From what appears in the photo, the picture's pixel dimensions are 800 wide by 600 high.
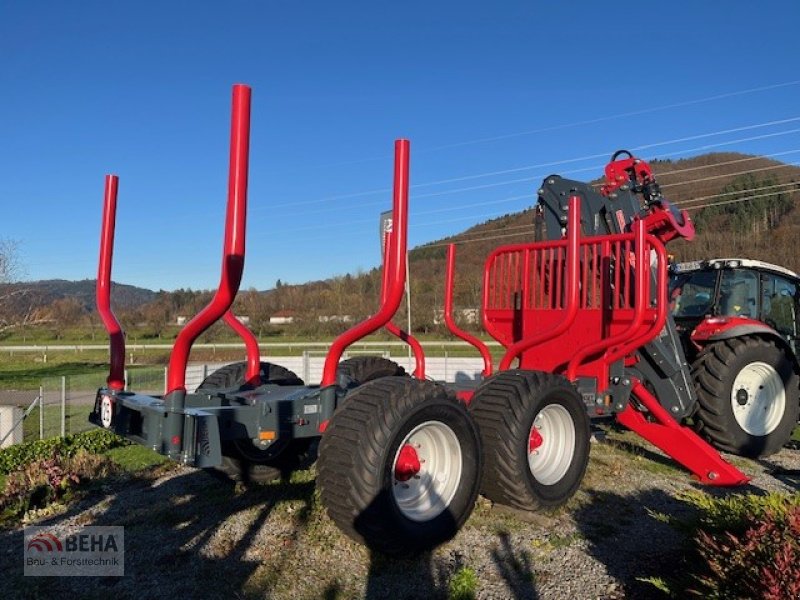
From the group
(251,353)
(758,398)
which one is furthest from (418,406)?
(758,398)

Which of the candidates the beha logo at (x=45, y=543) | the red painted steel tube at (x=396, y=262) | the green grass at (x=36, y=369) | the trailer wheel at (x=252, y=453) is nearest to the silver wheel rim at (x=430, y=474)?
the red painted steel tube at (x=396, y=262)

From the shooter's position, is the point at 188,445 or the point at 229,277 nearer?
the point at 229,277

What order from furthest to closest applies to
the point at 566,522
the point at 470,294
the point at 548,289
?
the point at 470,294, the point at 548,289, the point at 566,522

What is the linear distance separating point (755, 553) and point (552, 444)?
2.41 m

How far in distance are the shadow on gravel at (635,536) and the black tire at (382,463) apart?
1.00 metres

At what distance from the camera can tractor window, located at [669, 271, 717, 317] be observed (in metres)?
8.02

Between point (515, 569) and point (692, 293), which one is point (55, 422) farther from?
point (692, 293)

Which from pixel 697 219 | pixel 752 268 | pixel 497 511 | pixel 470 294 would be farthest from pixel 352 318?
pixel 497 511

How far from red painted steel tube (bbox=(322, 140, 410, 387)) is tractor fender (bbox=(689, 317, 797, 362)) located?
4.74 metres

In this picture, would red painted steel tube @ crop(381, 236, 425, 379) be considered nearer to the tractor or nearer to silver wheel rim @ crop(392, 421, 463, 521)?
silver wheel rim @ crop(392, 421, 463, 521)

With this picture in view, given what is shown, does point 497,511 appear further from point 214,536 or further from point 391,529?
point 214,536

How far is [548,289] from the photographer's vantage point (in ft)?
21.9

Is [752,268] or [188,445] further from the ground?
[752,268]

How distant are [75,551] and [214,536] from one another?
92 centimetres
